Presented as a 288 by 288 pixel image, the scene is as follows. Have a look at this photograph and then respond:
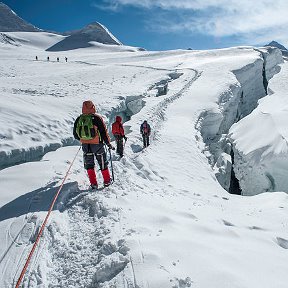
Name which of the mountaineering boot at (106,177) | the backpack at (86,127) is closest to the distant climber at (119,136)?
the mountaineering boot at (106,177)

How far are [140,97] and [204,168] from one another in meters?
12.5

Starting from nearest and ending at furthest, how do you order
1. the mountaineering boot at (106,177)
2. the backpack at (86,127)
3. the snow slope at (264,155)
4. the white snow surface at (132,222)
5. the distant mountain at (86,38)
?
the white snow surface at (132,222) → the backpack at (86,127) → the mountaineering boot at (106,177) → the snow slope at (264,155) → the distant mountain at (86,38)

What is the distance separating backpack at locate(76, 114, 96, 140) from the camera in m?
6.05

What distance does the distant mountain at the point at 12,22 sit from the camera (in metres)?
147

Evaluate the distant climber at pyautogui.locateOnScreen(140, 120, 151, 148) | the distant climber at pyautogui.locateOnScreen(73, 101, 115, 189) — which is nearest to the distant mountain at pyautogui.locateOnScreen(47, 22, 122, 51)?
the distant climber at pyautogui.locateOnScreen(140, 120, 151, 148)

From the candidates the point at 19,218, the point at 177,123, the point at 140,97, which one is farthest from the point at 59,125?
the point at 140,97

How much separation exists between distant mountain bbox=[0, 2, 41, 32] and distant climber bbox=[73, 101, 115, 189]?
15508 cm

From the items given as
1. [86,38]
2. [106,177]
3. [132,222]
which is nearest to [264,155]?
[106,177]

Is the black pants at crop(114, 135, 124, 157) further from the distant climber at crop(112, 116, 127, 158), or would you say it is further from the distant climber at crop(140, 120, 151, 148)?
the distant climber at crop(140, 120, 151, 148)

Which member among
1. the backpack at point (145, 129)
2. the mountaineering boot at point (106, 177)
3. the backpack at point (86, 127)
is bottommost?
the mountaineering boot at point (106, 177)

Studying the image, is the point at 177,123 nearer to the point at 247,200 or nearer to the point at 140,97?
the point at 140,97

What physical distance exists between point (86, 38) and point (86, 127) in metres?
116

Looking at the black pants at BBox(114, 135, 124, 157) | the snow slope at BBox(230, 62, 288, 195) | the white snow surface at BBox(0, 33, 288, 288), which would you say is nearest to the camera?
the white snow surface at BBox(0, 33, 288, 288)

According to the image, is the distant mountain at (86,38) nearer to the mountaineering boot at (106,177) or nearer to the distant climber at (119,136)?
the distant climber at (119,136)
